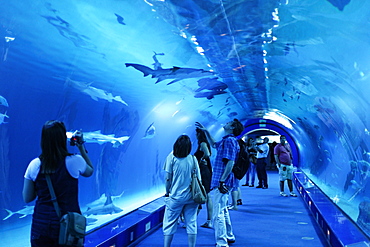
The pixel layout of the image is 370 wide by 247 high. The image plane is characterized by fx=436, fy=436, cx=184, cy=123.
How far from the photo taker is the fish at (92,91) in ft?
21.6

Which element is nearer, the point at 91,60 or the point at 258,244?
the point at 91,60

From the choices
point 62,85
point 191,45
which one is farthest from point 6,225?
point 191,45

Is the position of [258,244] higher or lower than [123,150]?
lower

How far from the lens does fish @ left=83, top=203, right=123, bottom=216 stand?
335 inches

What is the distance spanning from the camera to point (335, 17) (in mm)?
4973

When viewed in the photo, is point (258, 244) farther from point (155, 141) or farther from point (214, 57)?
point (155, 141)

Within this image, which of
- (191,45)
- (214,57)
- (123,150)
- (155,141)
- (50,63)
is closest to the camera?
(50,63)

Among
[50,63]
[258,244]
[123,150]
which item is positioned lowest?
[258,244]

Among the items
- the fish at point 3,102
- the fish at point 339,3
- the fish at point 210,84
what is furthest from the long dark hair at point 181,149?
the fish at point 210,84

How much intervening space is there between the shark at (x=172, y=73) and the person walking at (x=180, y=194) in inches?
88.6

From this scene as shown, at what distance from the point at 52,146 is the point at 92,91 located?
13.0ft

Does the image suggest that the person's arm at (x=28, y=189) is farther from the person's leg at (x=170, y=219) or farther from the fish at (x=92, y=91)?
the fish at (x=92, y=91)

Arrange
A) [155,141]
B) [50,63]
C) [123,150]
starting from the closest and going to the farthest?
[50,63] → [123,150] → [155,141]

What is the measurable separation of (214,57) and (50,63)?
330 centimetres
